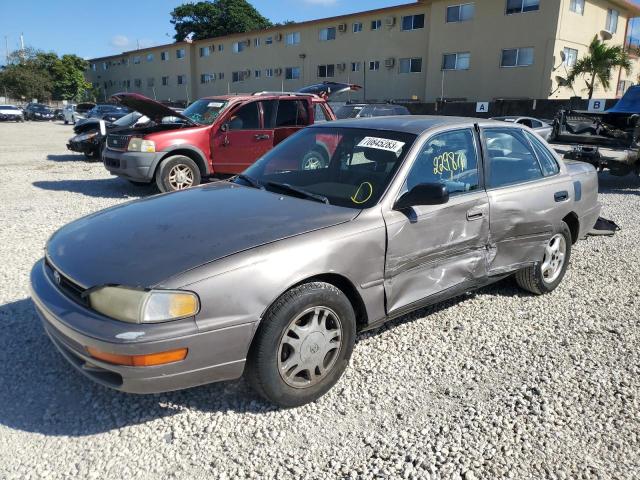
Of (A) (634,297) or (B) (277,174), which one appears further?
(A) (634,297)

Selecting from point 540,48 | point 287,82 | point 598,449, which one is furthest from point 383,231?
point 287,82

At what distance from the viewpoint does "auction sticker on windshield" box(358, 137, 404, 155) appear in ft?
11.4

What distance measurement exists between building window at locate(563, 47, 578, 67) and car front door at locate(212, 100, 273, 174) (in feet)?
76.8

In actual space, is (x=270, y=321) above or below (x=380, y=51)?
below

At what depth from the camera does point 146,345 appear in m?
2.31

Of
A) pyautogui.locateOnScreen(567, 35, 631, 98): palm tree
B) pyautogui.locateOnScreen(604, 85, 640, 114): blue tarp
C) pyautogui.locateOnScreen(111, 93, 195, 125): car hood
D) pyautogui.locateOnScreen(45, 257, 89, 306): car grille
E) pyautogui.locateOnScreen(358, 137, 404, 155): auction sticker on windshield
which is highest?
pyautogui.locateOnScreen(567, 35, 631, 98): palm tree

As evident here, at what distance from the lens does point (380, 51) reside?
3284 centimetres

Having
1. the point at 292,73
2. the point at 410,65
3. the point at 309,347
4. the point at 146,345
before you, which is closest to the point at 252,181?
the point at 309,347

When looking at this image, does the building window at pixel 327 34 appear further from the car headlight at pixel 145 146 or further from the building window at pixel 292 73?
the car headlight at pixel 145 146

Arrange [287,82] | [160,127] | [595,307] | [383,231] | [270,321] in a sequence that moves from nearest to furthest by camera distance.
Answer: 1. [270,321]
2. [383,231]
3. [595,307]
4. [160,127]
5. [287,82]

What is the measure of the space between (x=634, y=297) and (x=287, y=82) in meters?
A: 38.0

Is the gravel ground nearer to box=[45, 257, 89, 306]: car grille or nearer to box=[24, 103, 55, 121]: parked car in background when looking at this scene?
box=[45, 257, 89, 306]: car grille

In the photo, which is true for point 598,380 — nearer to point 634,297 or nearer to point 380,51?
point 634,297

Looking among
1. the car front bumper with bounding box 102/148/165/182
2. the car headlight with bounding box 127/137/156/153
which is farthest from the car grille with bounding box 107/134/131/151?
the car headlight with bounding box 127/137/156/153
